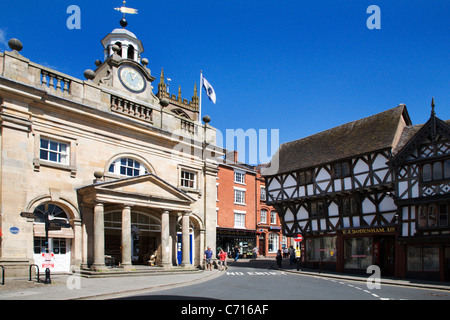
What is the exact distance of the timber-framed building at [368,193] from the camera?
23.0m

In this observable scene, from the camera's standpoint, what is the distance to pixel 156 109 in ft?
82.6

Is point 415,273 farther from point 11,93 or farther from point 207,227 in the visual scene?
point 11,93

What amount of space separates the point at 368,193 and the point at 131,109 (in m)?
15.9

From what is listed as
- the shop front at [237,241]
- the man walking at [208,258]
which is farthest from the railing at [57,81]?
the shop front at [237,241]

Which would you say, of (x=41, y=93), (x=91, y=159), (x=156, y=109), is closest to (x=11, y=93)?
(x=41, y=93)

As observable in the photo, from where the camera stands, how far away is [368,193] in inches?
1066

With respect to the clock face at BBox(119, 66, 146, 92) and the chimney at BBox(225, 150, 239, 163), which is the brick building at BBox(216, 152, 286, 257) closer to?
the chimney at BBox(225, 150, 239, 163)

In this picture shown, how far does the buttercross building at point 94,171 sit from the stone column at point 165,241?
0.05 m

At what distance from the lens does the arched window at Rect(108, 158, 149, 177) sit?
22750 mm

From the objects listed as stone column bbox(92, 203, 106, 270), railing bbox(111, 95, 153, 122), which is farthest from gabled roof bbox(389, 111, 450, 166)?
stone column bbox(92, 203, 106, 270)

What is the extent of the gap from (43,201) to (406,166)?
19.7 m

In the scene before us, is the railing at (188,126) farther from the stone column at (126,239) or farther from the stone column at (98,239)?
the stone column at (98,239)

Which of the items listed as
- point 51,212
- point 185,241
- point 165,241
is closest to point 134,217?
point 165,241

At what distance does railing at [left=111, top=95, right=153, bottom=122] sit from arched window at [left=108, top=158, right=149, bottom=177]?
264cm
